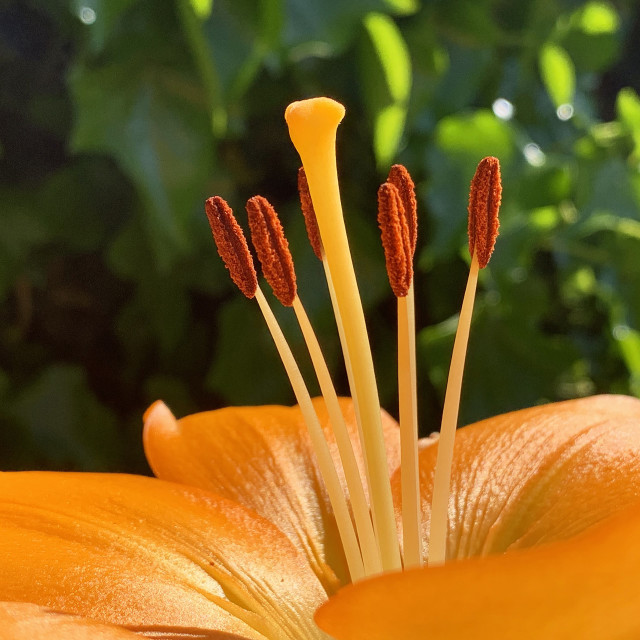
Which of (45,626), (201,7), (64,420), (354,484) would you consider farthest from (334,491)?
(64,420)

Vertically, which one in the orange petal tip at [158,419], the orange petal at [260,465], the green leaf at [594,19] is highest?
the green leaf at [594,19]

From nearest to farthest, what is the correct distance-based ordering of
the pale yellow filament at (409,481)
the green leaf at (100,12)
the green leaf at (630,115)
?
the pale yellow filament at (409,481)
the green leaf at (100,12)
the green leaf at (630,115)

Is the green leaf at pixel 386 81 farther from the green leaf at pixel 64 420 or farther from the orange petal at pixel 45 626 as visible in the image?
the orange petal at pixel 45 626

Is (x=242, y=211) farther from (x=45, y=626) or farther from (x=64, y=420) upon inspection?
(x=45, y=626)

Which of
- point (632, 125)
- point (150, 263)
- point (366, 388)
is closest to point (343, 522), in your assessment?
point (366, 388)

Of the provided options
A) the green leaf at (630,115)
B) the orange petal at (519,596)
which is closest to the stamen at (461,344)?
the orange petal at (519,596)

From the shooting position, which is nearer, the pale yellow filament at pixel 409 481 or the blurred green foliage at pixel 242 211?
the pale yellow filament at pixel 409 481

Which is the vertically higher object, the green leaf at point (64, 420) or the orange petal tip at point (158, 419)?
the green leaf at point (64, 420)
